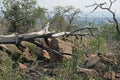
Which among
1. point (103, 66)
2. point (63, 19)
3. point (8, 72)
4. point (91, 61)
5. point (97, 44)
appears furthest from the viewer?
point (63, 19)

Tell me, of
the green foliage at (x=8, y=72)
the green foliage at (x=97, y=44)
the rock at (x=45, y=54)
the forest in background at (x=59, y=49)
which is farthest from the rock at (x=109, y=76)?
the green foliage at (x=8, y=72)

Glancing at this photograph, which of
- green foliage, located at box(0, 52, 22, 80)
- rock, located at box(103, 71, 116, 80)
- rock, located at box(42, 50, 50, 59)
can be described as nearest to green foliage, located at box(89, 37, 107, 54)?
rock, located at box(103, 71, 116, 80)

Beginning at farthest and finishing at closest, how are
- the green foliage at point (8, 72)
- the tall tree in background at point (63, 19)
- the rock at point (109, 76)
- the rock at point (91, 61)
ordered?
the tall tree in background at point (63, 19)
the rock at point (91, 61)
the rock at point (109, 76)
the green foliage at point (8, 72)

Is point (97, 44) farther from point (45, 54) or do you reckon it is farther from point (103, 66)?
point (45, 54)

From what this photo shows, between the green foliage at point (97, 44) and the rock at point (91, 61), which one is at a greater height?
the green foliage at point (97, 44)

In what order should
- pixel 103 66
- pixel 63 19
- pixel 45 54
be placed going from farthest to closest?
pixel 63 19, pixel 45 54, pixel 103 66

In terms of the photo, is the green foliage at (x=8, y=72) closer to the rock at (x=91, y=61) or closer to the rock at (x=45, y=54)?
the rock at (x=91, y=61)

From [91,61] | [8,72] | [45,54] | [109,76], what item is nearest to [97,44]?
[91,61]

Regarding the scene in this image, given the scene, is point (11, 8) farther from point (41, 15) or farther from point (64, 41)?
point (64, 41)

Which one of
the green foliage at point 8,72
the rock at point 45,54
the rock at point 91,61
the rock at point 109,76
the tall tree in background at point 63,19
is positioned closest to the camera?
the green foliage at point 8,72

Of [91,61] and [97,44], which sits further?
[91,61]

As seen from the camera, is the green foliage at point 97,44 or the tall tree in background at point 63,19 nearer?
the green foliage at point 97,44

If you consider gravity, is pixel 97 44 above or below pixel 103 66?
above

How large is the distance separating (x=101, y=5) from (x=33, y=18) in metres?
14.1
